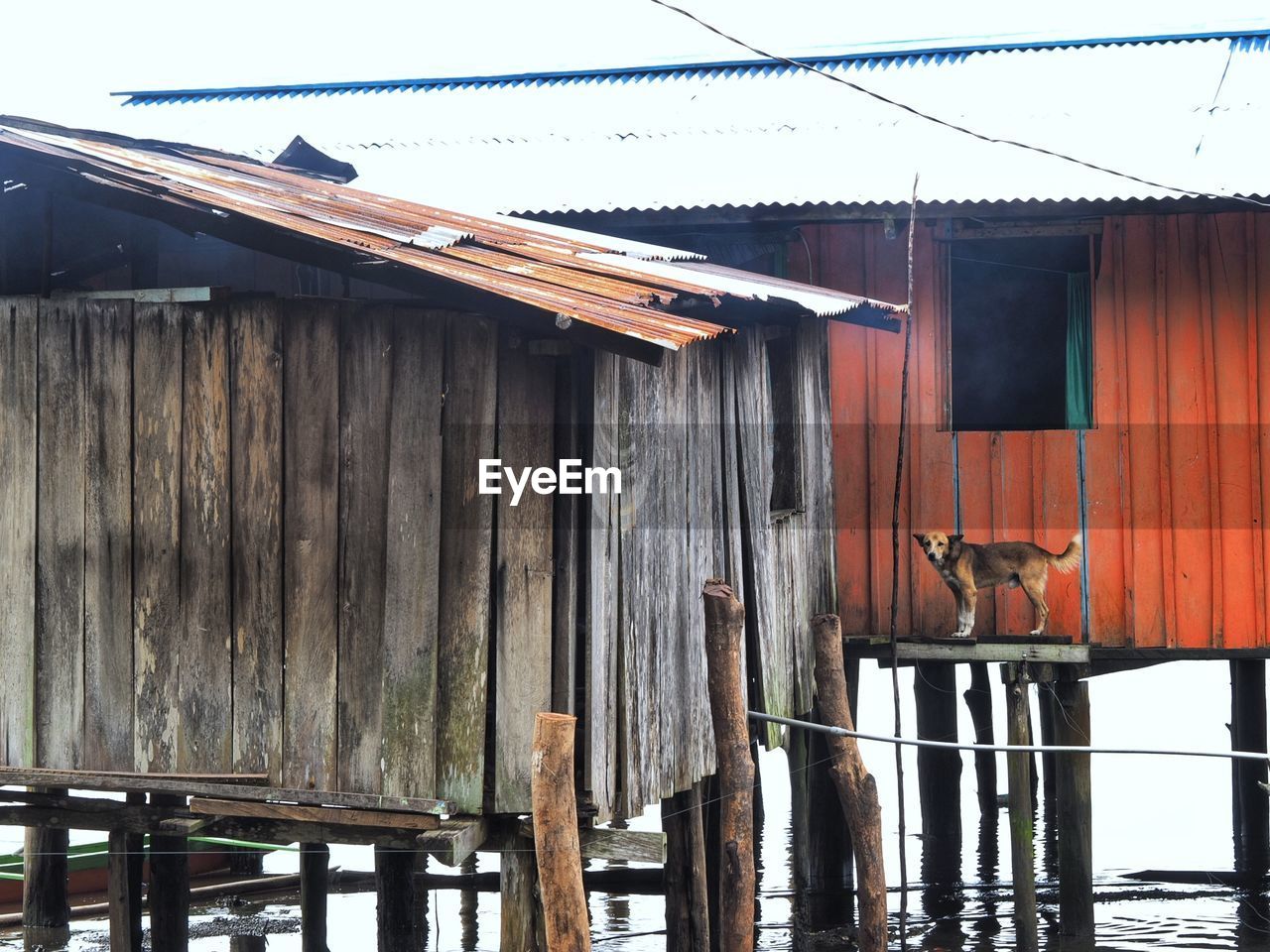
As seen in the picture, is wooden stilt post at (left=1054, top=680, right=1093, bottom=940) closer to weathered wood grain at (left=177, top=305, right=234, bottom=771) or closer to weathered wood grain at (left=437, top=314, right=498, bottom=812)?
weathered wood grain at (left=437, top=314, right=498, bottom=812)

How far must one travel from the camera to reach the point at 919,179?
10.7 meters

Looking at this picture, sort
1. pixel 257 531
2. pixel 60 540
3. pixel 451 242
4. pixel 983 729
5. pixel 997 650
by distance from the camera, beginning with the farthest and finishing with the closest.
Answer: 1. pixel 983 729
2. pixel 997 650
3. pixel 451 242
4. pixel 60 540
5. pixel 257 531

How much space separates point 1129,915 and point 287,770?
8152 mm

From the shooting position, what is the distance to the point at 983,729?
1680 centimetres

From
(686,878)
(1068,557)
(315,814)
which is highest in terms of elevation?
(1068,557)

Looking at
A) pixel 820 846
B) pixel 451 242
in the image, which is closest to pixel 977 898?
pixel 820 846

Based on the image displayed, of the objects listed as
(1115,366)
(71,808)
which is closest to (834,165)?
(1115,366)

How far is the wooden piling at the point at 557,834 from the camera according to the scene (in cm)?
591

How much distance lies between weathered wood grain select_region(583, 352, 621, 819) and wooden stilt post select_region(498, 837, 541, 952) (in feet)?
1.19

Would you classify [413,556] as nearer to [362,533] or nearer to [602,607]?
[362,533]

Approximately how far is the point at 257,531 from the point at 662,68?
9893mm

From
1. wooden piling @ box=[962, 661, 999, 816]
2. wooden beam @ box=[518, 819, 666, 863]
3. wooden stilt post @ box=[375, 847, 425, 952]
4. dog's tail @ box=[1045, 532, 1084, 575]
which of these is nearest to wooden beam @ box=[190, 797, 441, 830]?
wooden beam @ box=[518, 819, 666, 863]

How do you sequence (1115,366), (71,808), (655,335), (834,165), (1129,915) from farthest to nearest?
(1129,915), (834,165), (1115,366), (71,808), (655,335)

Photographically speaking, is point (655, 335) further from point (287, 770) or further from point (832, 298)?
point (832, 298)
